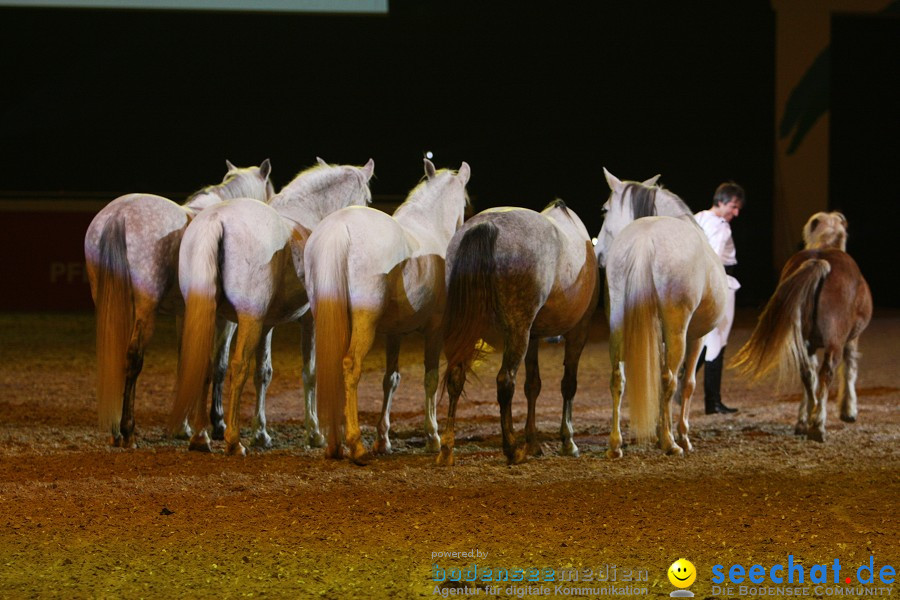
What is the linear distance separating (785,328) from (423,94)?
47.0ft

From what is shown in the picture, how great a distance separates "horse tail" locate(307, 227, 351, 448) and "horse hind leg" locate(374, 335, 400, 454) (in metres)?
0.70

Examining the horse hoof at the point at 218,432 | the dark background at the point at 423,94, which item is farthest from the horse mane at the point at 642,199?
the dark background at the point at 423,94

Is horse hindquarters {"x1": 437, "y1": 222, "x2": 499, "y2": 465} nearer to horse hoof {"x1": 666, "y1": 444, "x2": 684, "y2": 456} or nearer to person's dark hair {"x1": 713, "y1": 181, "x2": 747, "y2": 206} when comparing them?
horse hoof {"x1": 666, "y1": 444, "x2": 684, "y2": 456}

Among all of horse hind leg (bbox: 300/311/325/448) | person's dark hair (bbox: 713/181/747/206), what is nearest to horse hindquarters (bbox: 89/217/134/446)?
horse hind leg (bbox: 300/311/325/448)

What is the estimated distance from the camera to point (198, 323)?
596cm

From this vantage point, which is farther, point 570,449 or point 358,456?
point 570,449

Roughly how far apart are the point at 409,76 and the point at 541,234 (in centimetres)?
1501

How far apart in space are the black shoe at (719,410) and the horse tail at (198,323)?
4404 millimetres

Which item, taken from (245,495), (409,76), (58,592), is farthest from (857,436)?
(409,76)

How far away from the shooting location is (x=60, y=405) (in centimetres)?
841

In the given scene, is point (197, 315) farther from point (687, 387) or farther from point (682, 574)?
point (682, 574)

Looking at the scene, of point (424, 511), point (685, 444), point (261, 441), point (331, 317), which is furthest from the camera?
point (261, 441)

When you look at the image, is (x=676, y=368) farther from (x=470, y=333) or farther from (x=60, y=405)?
(x=60, y=405)

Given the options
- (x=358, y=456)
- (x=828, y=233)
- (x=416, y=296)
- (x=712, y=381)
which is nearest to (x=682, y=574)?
(x=358, y=456)
